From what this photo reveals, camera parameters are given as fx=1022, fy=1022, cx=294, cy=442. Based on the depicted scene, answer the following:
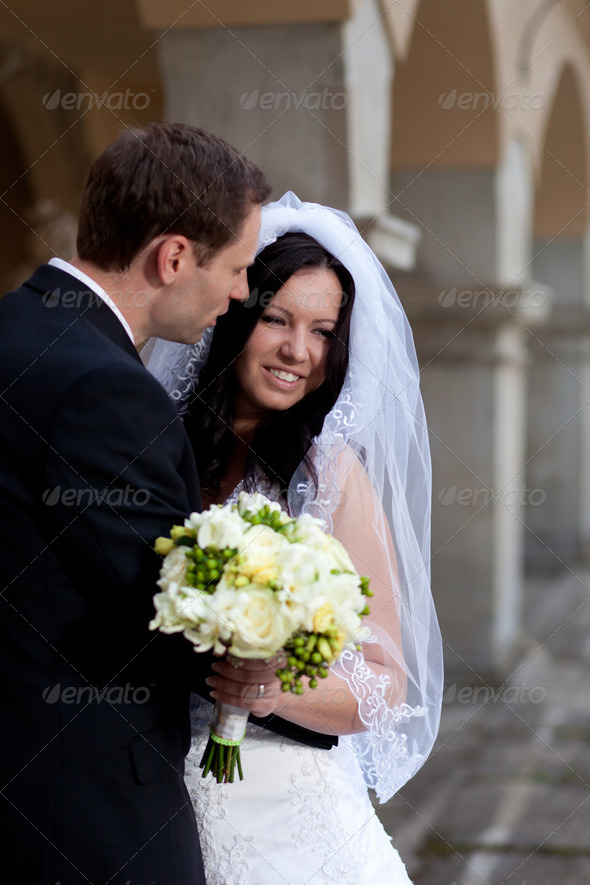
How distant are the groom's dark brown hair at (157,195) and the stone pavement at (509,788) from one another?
12.4 feet

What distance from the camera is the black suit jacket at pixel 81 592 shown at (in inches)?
64.4

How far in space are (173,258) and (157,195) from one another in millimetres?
118

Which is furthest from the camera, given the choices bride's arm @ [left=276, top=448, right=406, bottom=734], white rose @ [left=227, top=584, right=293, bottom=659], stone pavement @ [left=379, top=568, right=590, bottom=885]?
stone pavement @ [left=379, top=568, right=590, bottom=885]

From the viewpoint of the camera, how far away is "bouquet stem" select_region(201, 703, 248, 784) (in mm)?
1911

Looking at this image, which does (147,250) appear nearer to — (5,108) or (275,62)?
(275,62)

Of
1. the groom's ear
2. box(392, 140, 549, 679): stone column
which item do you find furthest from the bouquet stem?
box(392, 140, 549, 679): stone column

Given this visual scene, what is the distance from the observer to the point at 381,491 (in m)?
2.52

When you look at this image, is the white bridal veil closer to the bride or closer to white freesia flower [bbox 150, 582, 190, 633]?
the bride

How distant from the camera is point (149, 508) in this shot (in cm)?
169

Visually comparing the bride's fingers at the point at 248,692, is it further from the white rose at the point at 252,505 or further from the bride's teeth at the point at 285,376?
the bride's teeth at the point at 285,376

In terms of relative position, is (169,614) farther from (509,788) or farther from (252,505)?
(509,788)

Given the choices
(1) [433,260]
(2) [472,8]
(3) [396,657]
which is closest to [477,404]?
(1) [433,260]

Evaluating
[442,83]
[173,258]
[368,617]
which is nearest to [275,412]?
Answer: [368,617]

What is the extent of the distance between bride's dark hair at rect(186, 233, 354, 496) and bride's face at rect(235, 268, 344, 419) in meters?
0.02
